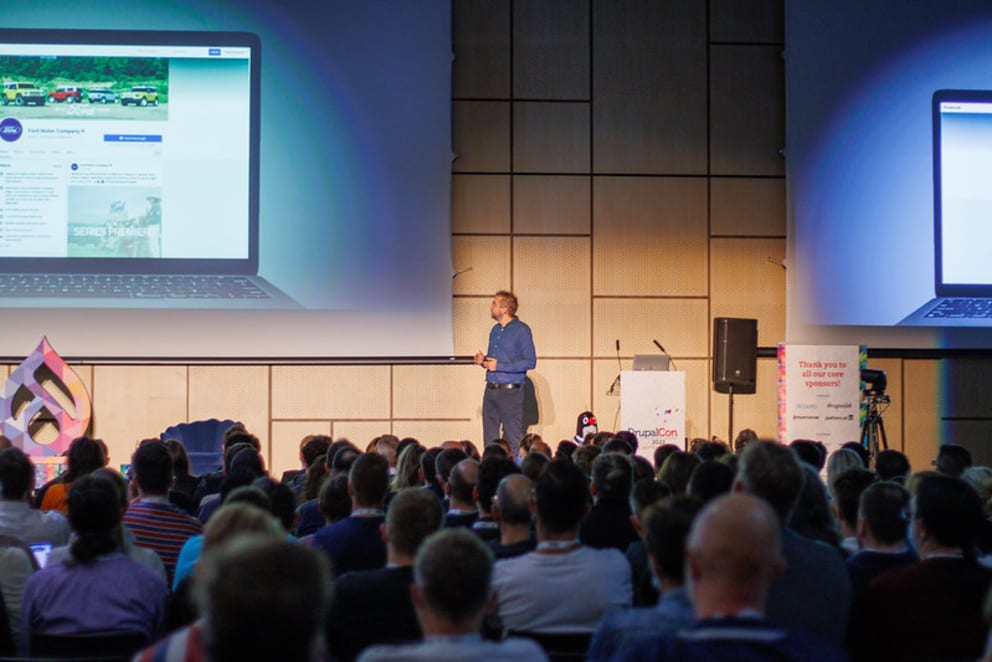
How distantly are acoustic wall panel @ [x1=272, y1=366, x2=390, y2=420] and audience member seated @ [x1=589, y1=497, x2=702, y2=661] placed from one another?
22.5 ft

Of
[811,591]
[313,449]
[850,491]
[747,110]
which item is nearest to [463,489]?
[850,491]

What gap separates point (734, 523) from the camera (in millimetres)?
1765

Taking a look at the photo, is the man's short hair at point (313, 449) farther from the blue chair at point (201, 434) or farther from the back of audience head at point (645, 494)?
the back of audience head at point (645, 494)

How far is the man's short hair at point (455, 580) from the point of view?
1.99 m

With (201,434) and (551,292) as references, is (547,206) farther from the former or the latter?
(201,434)

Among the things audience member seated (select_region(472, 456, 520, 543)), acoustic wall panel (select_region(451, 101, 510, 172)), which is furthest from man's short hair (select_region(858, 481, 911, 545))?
acoustic wall panel (select_region(451, 101, 510, 172))

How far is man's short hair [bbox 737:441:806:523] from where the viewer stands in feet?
9.09

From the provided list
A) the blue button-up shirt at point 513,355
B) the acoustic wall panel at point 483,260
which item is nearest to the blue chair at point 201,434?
the blue button-up shirt at point 513,355

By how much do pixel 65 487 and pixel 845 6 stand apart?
743cm

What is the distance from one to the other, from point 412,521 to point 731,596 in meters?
1.19

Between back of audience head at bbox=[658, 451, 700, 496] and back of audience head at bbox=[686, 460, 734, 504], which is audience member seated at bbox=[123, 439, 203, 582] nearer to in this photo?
back of audience head at bbox=[658, 451, 700, 496]

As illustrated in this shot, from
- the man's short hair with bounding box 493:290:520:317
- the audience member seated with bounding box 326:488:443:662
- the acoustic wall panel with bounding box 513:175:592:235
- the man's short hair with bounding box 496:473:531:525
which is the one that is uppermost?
the acoustic wall panel with bounding box 513:175:592:235

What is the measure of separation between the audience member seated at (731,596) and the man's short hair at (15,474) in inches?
113

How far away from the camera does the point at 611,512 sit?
3.93 m
